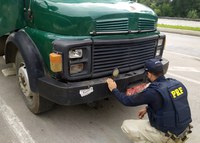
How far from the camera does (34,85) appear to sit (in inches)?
127

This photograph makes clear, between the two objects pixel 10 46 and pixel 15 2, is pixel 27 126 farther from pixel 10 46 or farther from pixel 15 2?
pixel 15 2

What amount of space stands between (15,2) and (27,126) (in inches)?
68.2

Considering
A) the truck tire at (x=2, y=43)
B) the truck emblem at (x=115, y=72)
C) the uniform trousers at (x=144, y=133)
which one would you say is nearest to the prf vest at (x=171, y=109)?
the uniform trousers at (x=144, y=133)

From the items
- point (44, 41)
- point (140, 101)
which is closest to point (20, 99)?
point (44, 41)

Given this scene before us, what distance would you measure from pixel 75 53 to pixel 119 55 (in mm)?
651

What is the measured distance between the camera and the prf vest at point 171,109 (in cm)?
260

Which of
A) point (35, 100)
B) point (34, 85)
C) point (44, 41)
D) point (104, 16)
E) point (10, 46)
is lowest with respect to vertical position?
point (35, 100)

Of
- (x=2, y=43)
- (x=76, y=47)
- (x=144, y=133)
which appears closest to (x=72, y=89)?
(x=76, y=47)

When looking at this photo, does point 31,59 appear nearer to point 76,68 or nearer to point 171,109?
point 76,68

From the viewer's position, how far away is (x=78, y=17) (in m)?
3.00

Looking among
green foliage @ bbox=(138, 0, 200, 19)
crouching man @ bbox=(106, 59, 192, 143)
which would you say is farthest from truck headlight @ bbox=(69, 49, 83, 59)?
green foliage @ bbox=(138, 0, 200, 19)

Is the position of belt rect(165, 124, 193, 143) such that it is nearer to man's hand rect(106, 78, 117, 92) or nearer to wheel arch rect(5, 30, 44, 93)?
man's hand rect(106, 78, 117, 92)

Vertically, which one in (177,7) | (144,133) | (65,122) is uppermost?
(144,133)

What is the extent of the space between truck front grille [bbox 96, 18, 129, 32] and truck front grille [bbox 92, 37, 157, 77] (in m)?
0.18
